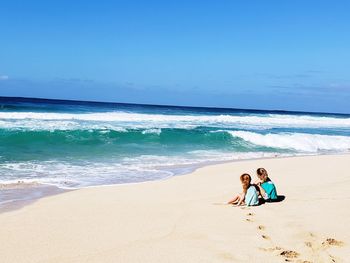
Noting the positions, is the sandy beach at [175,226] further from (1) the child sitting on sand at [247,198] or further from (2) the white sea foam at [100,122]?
(2) the white sea foam at [100,122]

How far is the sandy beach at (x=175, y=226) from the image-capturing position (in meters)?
4.22

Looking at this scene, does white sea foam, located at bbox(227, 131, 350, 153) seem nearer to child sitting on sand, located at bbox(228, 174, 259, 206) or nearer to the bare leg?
child sitting on sand, located at bbox(228, 174, 259, 206)

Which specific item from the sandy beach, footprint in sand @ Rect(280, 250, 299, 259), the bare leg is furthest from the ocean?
footprint in sand @ Rect(280, 250, 299, 259)

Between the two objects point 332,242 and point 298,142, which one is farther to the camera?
point 298,142

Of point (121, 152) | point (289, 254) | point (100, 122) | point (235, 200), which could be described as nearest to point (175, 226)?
point (289, 254)

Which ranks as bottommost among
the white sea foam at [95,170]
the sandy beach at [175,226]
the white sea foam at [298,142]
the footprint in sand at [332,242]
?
the white sea foam at [95,170]

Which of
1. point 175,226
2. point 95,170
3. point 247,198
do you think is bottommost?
point 95,170

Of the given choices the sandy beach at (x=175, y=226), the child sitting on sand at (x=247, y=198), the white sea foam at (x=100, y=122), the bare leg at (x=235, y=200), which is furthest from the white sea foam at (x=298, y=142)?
the bare leg at (x=235, y=200)

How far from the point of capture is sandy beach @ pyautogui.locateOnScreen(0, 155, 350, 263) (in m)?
4.22

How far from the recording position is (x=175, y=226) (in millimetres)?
5234

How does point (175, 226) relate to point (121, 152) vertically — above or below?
above

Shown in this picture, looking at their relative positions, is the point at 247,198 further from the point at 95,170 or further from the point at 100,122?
the point at 100,122

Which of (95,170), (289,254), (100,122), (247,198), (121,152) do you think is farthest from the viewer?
(100,122)

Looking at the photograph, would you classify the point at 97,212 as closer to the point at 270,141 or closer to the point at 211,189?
the point at 211,189
